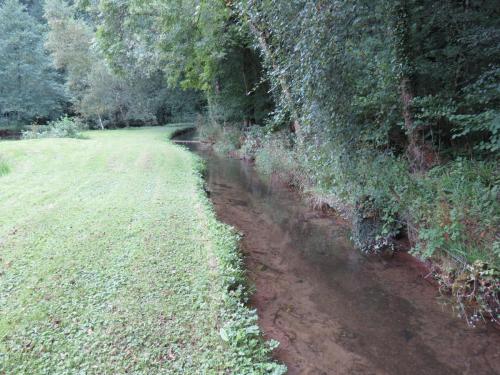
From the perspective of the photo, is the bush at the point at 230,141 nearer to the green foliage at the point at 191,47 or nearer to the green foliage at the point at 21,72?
the green foliage at the point at 191,47

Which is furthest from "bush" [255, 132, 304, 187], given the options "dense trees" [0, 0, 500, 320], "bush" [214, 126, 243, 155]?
"bush" [214, 126, 243, 155]

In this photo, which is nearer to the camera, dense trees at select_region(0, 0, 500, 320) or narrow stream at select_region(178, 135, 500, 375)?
narrow stream at select_region(178, 135, 500, 375)

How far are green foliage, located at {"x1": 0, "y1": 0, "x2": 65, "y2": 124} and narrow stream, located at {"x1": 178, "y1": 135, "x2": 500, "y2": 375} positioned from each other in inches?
1093

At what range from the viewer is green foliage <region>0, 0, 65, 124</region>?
26031 millimetres

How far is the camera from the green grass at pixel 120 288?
9.11 ft

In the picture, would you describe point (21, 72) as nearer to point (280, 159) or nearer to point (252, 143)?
point (252, 143)

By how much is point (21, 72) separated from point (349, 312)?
31.6 m

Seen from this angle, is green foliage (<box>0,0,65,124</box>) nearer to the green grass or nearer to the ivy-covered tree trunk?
the green grass

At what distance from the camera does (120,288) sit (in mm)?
3742

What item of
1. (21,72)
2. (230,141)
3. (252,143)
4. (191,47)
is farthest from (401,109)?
(21,72)

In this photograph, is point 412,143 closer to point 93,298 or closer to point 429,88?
point 429,88

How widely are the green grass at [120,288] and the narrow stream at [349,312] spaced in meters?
0.51

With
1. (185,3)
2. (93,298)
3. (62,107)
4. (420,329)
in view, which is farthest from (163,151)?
(62,107)

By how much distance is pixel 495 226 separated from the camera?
3.64 meters
